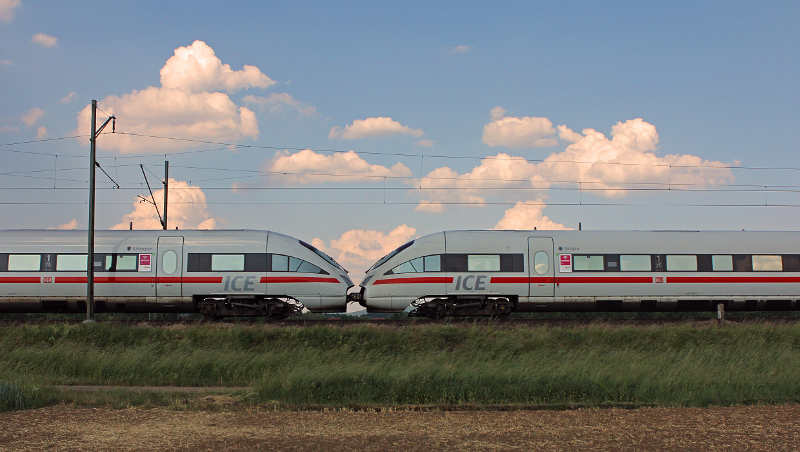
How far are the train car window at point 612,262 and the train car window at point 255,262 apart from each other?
11.7 meters

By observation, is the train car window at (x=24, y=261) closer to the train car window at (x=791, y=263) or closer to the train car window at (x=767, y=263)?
the train car window at (x=767, y=263)

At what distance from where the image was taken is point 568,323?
69.5 feet

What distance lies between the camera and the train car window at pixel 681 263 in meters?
24.2

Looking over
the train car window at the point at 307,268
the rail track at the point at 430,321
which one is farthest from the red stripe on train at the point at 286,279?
the rail track at the point at 430,321

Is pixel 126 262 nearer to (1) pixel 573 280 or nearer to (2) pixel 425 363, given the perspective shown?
(2) pixel 425 363

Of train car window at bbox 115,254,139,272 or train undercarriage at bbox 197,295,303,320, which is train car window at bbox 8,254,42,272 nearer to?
train car window at bbox 115,254,139,272

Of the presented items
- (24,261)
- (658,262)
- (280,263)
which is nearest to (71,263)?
(24,261)

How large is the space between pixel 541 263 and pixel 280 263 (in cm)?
882

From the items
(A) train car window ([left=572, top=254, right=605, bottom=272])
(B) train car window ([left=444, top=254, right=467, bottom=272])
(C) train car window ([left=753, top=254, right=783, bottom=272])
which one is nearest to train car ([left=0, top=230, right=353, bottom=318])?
(B) train car window ([left=444, top=254, right=467, bottom=272])

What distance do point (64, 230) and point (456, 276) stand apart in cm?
1387

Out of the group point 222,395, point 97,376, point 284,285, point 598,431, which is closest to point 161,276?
point 284,285

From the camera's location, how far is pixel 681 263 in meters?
24.3

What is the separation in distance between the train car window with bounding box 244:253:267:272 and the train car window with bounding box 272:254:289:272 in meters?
0.30

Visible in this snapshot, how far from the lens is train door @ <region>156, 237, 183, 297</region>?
23.5 metres
